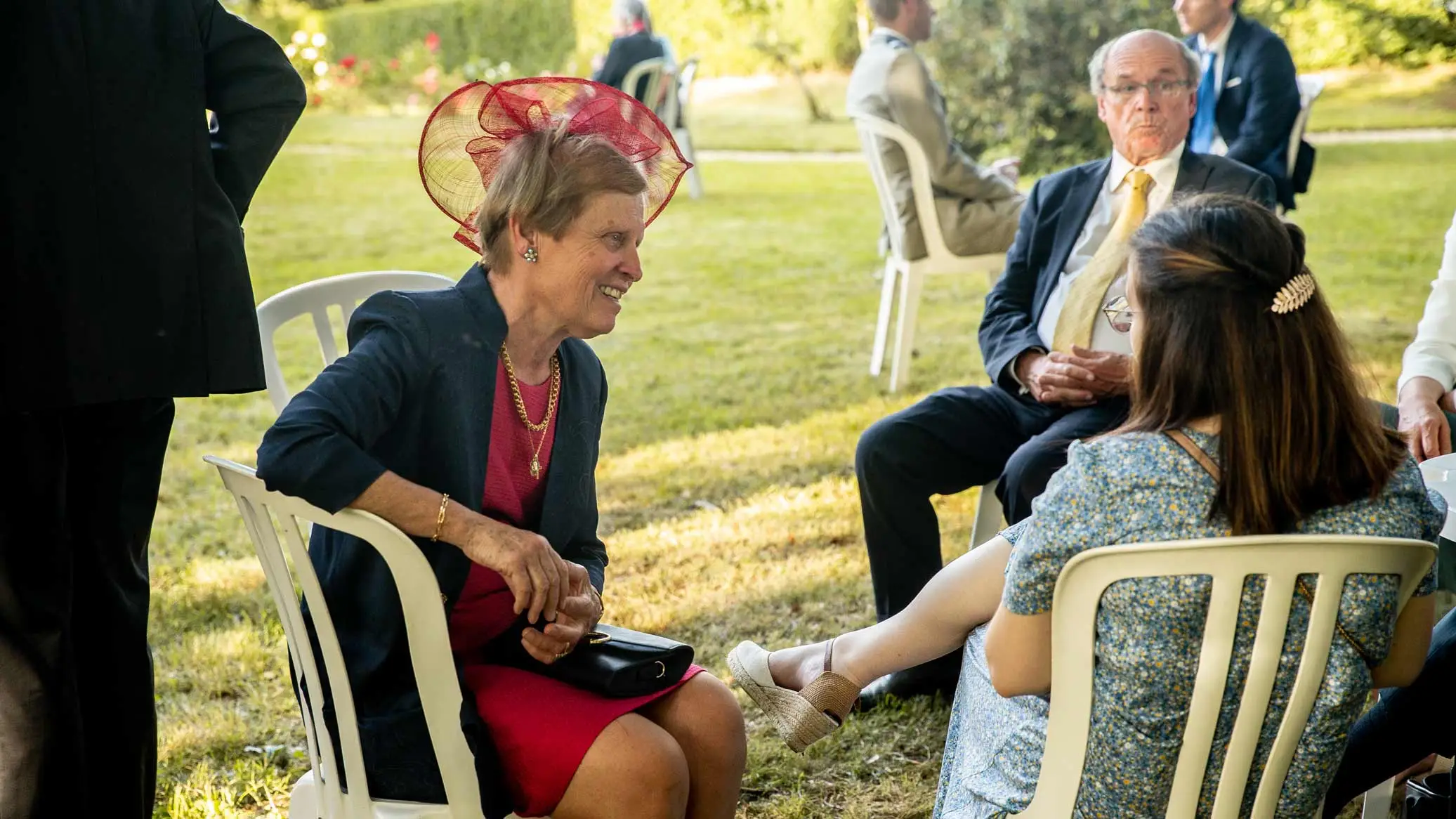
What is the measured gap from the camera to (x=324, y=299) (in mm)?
2551

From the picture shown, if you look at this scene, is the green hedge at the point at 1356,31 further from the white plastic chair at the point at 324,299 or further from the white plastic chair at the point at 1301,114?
the white plastic chair at the point at 324,299

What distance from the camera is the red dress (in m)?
1.63

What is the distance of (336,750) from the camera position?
1669 millimetres

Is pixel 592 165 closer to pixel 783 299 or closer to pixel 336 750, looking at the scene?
pixel 336 750

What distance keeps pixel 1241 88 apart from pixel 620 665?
382 centimetres

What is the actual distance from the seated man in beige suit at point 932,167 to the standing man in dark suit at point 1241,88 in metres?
0.74

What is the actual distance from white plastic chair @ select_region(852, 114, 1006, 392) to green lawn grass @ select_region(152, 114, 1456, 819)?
245mm

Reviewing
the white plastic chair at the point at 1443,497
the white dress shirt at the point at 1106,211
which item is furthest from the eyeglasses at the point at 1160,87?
the white plastic chair at the point at 1443,497

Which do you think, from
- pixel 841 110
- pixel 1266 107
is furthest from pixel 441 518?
pixel 841 110

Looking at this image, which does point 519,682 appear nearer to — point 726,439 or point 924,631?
point 924,631

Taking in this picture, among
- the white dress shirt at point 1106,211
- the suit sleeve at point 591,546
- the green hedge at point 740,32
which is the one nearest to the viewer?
the suit sleeve at point 591,546

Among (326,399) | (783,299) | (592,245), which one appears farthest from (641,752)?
(783,299)

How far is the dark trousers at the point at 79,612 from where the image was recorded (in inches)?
70.7

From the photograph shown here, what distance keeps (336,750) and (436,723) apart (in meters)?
0.19
